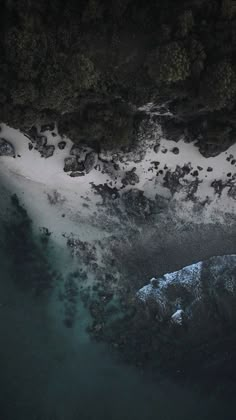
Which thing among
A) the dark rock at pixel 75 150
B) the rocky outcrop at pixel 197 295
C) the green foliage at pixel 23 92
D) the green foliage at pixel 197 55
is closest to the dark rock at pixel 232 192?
the rocky outcrop at pixel 197 295

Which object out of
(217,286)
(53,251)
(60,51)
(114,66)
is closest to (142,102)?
(114,66)

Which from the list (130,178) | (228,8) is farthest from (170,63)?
(130,178)

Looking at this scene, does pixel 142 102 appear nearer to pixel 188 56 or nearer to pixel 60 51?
pixel 188 56

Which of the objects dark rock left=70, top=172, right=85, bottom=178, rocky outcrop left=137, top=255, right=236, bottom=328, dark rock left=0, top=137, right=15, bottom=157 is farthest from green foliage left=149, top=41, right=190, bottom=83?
rocky outcrop left=137, top=255, right=236, bottom=328

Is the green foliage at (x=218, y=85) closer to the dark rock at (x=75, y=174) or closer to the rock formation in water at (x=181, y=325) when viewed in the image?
the dark rock at (x=75, y=174)

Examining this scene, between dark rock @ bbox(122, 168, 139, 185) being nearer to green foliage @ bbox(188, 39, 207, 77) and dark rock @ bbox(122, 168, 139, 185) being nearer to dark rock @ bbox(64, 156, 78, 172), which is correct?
dark rock @ bbox(64, 156, 78, 172)
